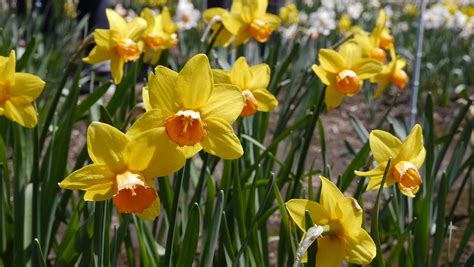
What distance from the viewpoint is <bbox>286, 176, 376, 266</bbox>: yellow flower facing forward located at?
104 cm

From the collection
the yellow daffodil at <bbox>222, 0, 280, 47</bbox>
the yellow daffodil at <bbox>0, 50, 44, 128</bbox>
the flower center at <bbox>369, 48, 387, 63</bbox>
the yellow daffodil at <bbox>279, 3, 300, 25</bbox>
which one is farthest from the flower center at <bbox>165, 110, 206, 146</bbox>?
the yellow daffodil at <bbox>279, 3, 300, 25</bbox>

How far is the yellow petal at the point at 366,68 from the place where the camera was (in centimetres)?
166

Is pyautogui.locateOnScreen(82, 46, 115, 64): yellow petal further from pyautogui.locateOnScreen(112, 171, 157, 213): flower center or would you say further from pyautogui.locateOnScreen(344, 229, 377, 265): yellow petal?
pyautogui.locateOnScreen(344, 229, 377, 265): yellow petal

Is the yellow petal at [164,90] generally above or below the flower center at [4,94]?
above

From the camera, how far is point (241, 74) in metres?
1.45

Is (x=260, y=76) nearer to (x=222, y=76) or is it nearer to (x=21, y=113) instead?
(x=222, y=76)

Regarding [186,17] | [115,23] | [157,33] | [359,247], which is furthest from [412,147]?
[186,17]

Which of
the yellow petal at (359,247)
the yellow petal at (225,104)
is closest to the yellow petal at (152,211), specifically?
the yellow petal at (225,104)

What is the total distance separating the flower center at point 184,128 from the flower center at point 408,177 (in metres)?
0.42

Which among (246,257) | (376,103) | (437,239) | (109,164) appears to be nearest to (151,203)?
(109,164)

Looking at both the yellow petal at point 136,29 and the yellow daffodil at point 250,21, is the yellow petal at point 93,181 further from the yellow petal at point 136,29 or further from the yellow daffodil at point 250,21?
the yellow daffodil at point 250,21

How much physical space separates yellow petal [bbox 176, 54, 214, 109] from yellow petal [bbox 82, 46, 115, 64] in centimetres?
79

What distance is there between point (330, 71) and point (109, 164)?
800mm

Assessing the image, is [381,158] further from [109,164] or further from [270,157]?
[270,157]
